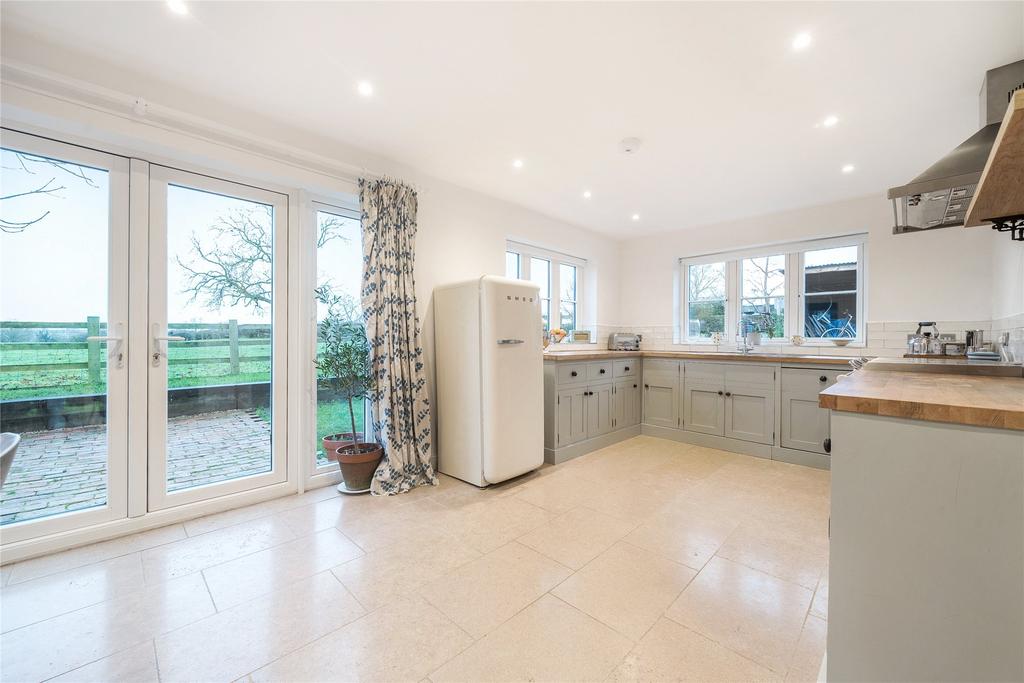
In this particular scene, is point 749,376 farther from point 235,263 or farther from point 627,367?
point 235,263

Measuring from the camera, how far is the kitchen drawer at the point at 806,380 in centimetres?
327

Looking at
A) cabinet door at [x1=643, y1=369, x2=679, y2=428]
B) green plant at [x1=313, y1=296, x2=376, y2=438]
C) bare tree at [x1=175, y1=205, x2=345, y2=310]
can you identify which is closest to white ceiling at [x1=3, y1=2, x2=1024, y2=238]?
bare tree at [x1=175, y1=205, x2=345, y2=310]

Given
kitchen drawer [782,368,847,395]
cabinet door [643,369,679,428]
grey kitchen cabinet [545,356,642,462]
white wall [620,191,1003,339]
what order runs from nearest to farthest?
white wall [620,191,1003,339], kitchen drawer [782,368,847,395], grey kitchen cabinet [545,356,642,462], cabinet door [643,369,679,428]

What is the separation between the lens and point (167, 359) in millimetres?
2285

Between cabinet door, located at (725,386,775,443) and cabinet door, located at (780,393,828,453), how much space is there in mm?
102

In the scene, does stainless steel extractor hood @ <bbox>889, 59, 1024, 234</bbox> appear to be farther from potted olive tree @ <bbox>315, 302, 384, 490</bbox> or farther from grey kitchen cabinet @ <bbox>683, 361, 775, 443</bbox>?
potted olive tree @ <bbox>315, 302, 384, 490</bbox>

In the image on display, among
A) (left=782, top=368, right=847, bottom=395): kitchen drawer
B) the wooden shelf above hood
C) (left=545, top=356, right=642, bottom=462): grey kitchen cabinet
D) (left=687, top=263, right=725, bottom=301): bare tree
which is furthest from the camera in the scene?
(left=687, top=263, right=725, bottom=301): bare tree

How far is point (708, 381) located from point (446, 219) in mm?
2856

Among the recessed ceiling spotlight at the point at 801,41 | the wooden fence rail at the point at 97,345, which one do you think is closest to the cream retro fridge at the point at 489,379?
the wooden fence rail at the point at 97,345

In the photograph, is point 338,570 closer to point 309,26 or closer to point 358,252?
point 358,252

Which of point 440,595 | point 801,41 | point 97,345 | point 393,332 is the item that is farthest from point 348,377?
point 801,41

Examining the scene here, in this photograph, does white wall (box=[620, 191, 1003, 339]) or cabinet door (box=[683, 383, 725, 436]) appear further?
cabinet door (box=[683, 383, 725, 436])

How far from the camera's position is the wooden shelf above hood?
0.77 meters

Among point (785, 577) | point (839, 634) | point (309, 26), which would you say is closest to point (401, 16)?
point (309, 26)
